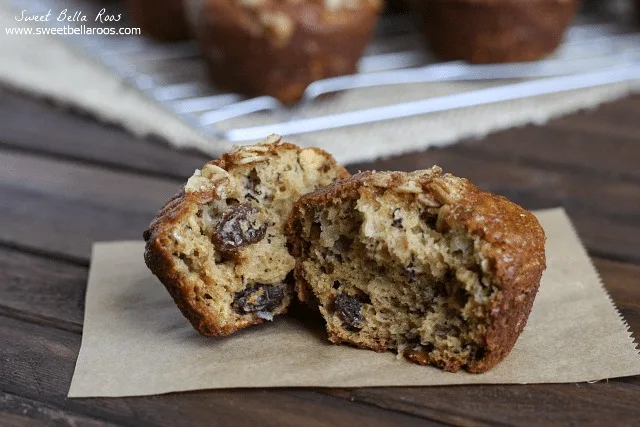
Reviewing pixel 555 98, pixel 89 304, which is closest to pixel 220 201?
pixel 89 304

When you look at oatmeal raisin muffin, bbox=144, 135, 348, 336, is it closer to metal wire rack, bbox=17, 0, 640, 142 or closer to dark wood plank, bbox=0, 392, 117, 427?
dark wood plank, bbox=0, 392, 117, 427

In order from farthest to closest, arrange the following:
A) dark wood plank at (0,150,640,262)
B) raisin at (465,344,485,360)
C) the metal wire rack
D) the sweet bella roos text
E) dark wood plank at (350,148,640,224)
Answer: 1. the sweet bella roos text
2. the metal wire rack
3. dark wood plank at (350,148,640,224)
4. dark wood plank at (0,150,640,262)
5. raisin at (465,344,485,360)

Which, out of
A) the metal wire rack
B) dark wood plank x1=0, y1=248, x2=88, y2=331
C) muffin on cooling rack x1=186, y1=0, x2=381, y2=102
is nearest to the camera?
dark wood plank x1=0, y1=248, x2=88, y2=331

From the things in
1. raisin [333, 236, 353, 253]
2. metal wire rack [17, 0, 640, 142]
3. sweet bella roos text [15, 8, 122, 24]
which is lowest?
raisin [333, 236, 353, 253]

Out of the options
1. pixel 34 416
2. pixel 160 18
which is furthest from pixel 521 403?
pixel 160 18

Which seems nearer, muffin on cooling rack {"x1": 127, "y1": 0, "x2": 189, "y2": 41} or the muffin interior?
the muffin interior

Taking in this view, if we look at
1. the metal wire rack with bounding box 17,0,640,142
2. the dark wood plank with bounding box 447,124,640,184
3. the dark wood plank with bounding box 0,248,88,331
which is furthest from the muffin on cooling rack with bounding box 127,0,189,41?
the dark wood plank with bounding box 0,248,88,331

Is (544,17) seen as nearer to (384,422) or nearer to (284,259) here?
(284,259)
